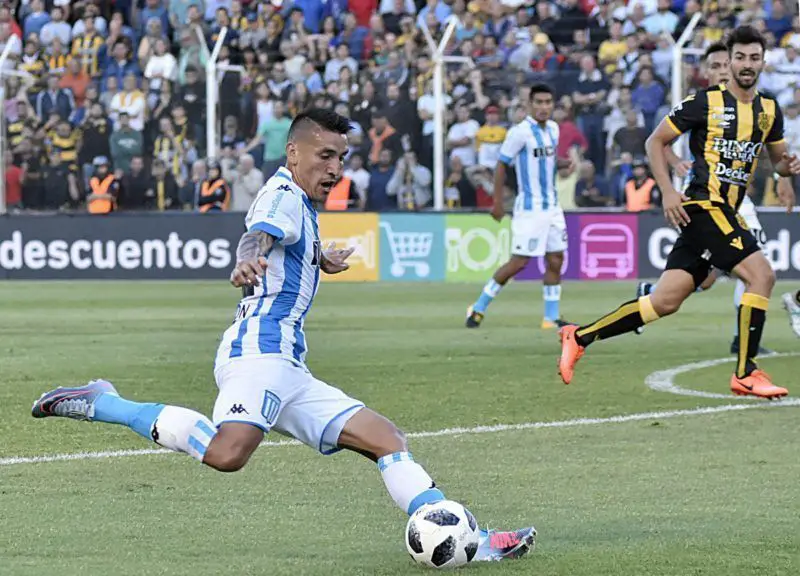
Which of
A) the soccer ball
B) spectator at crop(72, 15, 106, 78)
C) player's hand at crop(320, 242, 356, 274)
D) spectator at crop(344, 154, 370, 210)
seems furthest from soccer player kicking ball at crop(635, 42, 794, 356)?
spectator at crop(72, 15, 106, 78)

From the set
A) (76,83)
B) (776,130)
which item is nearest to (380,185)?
(76,83)

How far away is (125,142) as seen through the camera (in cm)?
2277

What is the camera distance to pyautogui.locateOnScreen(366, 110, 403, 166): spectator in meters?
21.7

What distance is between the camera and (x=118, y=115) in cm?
2280

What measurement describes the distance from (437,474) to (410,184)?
49.4ft

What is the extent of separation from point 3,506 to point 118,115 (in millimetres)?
17136

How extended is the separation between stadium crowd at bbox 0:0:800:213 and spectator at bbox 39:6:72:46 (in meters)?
0.62

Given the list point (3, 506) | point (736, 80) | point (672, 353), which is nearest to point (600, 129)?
point (672, 353)

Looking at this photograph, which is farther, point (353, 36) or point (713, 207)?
point (353, 36)

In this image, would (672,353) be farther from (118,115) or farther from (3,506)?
(118,115)

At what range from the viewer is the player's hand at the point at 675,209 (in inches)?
357

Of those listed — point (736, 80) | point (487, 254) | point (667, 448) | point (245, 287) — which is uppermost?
point (736, 80)

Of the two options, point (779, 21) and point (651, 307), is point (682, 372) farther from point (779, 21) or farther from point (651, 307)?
point (779, 21)

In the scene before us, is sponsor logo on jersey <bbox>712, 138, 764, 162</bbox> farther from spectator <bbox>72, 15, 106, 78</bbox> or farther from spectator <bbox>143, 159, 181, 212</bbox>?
spectator <bbox>72, 15, 106, 78</bbox>
